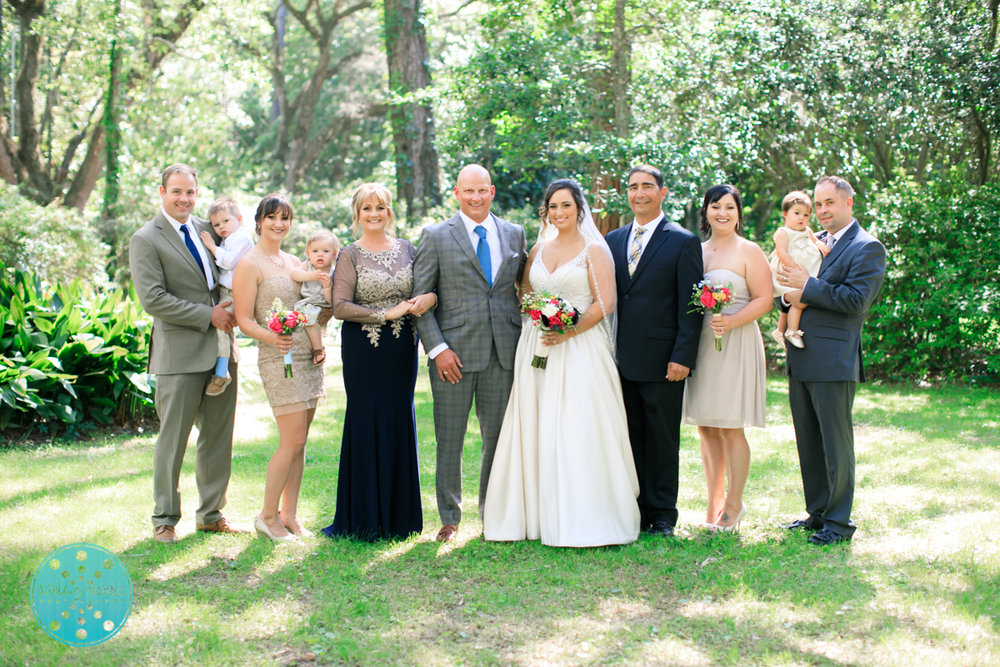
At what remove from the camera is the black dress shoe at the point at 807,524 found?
546 cm

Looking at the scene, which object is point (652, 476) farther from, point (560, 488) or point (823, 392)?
point (823, 392)

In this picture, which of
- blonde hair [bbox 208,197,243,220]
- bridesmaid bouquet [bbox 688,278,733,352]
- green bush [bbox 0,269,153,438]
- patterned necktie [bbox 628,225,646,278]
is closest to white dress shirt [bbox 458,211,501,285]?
patterned necktie [bbox 628,225,646,278]

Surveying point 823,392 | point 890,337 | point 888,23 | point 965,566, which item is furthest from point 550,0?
point 965,566

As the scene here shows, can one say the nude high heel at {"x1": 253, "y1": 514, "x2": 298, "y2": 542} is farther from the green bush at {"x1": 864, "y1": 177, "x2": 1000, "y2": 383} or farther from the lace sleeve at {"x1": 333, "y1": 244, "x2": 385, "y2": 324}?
the green bush at {"x1": 864, "y1": 177, "x2": 1000, "y2": 383}

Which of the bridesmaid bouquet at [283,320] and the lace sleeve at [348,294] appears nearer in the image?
the bridesmaid bouquet at [283,320]

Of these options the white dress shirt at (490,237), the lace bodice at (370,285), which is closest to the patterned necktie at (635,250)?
the white dress shirt at (490,237)

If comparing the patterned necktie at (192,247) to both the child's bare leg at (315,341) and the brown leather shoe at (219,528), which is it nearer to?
the child's bare leg at (315,341)

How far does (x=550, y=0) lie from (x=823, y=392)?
7211mm

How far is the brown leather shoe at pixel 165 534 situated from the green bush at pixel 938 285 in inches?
369

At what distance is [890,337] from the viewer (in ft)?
37.6

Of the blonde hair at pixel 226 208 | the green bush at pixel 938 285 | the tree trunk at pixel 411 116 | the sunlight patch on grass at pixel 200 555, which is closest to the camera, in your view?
the sunlight patch on grass at pixel 200 555

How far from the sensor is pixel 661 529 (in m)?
5.40

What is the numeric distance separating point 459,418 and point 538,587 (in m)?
1.30

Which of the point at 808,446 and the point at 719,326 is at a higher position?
the point at 719,326
